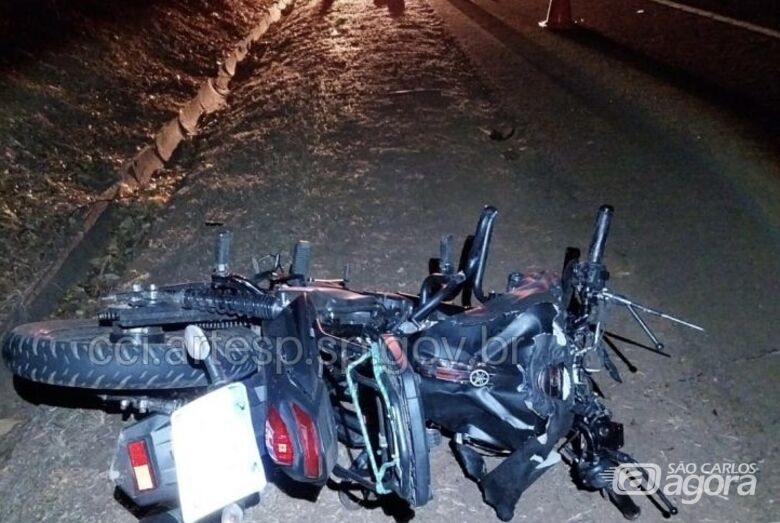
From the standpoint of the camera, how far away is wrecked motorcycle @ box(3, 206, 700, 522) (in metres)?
2.13

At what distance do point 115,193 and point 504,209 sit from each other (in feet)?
10.8

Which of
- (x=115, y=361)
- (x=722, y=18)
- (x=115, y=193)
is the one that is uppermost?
(x=722, y=18)

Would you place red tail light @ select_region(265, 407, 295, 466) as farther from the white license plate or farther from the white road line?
the white road line

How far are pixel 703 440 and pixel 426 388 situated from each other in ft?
5.70

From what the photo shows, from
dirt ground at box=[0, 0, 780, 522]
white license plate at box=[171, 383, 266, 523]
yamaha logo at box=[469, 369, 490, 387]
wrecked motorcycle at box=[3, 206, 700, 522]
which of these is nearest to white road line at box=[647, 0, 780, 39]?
dirt ground at box=[0, 0, 780, 522]

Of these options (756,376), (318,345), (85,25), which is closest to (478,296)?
(318,345)

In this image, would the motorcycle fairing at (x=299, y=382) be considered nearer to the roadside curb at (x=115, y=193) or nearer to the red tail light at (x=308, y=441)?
the red tail light at (x=308, y=441)

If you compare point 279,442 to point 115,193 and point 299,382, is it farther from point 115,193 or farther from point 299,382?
point 115,193

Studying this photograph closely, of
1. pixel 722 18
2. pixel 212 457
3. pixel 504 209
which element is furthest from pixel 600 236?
pixel 722 18

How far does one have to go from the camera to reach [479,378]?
2457 mm

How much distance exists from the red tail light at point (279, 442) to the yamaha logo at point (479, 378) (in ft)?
2.29

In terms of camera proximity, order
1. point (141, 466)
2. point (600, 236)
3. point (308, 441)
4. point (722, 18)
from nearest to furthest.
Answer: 1. point (308, 441)
2. point (141, 466)
3. point (600, 236)
4. point (722, 18)

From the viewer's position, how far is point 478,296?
308 centimetres

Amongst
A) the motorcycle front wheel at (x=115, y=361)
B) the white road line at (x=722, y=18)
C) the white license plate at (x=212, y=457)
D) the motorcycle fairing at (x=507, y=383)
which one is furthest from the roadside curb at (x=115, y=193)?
the white road line at (x=722, y=18)
